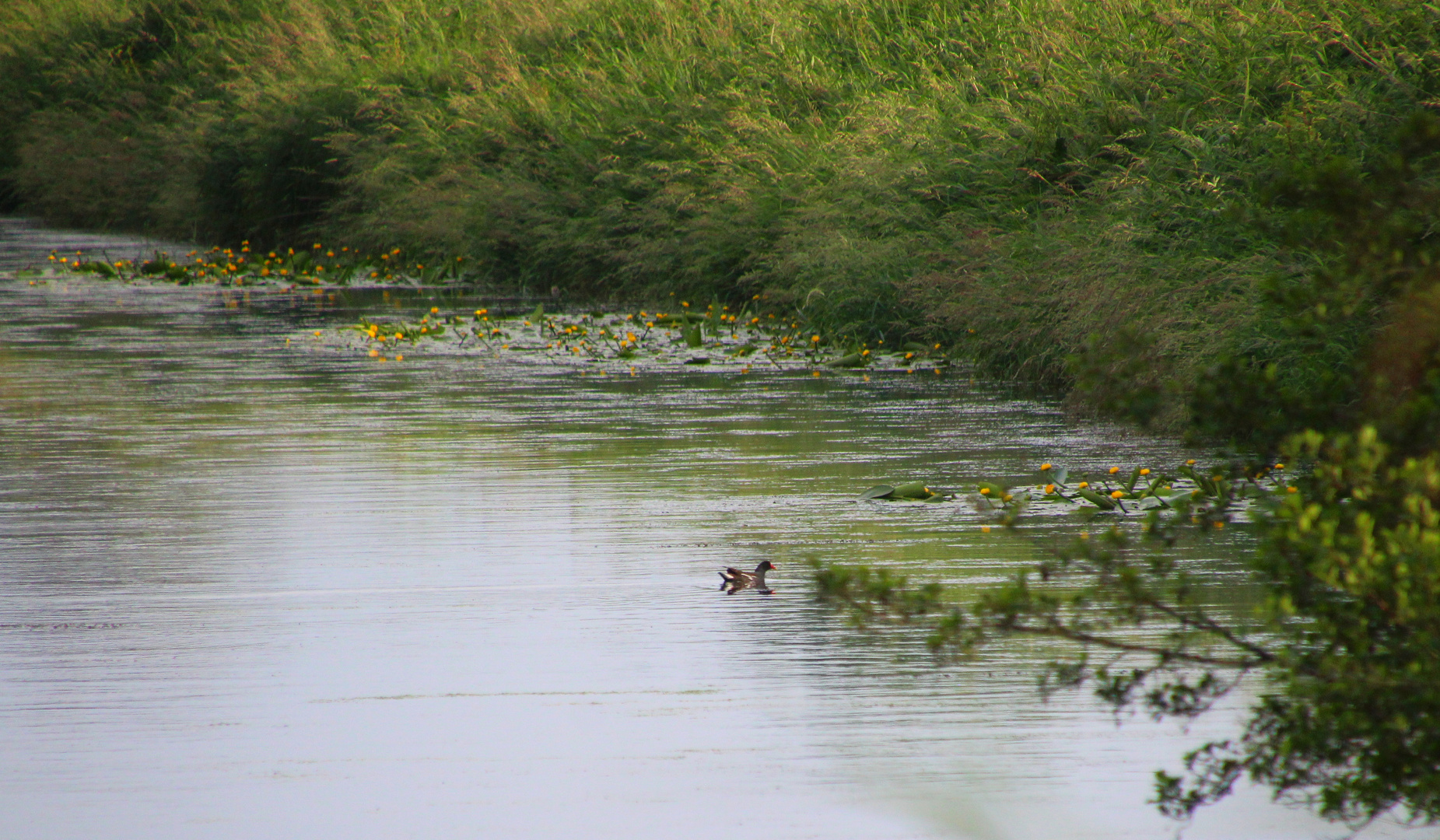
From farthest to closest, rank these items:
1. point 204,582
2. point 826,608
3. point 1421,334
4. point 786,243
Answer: point 786,243
point 204,582
point 826,608
point 1421,334

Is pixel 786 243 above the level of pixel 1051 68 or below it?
below

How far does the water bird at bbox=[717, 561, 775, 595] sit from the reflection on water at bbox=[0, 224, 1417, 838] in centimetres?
8

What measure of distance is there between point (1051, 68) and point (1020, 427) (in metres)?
3.42

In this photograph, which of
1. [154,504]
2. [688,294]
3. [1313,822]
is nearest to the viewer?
[1313,822]

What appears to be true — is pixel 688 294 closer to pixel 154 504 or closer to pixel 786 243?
pixel 786 243

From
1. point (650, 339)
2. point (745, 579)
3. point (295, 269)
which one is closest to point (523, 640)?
point (745, 579)

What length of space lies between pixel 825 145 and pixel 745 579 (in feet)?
25.4

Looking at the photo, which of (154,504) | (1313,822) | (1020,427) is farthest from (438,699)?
(1020,427)

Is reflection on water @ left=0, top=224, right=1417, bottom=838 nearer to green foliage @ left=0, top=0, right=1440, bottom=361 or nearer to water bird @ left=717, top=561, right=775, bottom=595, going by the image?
water bird @ left=717, top=561, right=775, bottom=595

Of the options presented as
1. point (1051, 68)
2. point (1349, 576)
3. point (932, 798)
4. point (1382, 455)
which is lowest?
point (932, 798)

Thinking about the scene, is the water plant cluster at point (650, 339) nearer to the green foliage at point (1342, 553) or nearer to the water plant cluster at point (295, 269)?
the water plant cluster at point (295, 269)

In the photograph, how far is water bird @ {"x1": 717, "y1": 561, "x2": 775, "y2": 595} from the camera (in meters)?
5.54

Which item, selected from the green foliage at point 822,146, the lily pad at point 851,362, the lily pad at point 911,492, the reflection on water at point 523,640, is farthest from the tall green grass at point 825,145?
the lily pad at point 911,492

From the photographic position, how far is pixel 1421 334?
279 centimetres
